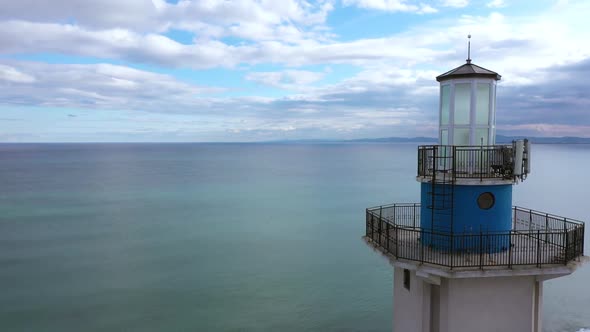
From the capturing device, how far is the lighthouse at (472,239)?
29.6ft

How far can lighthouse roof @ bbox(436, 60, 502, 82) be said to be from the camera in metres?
9.62

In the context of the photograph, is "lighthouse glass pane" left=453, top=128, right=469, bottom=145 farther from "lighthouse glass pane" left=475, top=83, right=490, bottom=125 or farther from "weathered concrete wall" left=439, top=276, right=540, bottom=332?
"weathered concrete wall" left=439, top=276, right=540, bottom=332

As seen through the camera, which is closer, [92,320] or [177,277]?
[92,320]

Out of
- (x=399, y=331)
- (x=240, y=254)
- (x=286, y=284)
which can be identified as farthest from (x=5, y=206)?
(x=399, y=331)

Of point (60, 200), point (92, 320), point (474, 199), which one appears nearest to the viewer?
point (474, 199)

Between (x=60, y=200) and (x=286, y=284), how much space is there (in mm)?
44325

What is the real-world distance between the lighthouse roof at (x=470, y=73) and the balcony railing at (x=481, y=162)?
62.2 inches

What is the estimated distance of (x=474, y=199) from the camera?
31.4ft

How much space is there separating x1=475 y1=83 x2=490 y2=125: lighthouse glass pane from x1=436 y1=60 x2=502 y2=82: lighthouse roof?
0.74 ft

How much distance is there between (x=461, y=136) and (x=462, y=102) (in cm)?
76

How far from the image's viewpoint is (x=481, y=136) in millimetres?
9742

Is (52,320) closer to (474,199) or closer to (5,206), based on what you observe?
(474,199)

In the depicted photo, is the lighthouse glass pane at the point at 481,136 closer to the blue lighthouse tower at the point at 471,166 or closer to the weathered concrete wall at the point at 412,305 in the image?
the blue lighthouse tower at the point at 471,166

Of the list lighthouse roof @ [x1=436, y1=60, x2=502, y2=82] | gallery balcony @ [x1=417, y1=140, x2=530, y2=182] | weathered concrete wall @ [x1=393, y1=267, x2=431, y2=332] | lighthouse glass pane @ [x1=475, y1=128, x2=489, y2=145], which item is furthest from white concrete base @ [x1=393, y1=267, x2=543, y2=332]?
lighthouse roof @ [x1=436, y1=60, x2=502, y2=82]
